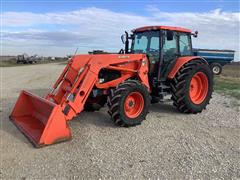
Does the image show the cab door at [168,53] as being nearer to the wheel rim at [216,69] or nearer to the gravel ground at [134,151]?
the gravel ground at [134,151]

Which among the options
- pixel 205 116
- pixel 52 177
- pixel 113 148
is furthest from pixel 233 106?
pixel 52 177

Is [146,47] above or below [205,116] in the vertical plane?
above

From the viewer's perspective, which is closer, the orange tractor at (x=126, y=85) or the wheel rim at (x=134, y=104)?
the orange tractor at (x=126, y=85)

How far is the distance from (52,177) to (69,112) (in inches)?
77.4

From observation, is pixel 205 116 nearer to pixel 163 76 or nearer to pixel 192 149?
pixel 163 76

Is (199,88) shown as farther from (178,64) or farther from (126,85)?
(126,85)

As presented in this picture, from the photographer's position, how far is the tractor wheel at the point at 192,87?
829cm

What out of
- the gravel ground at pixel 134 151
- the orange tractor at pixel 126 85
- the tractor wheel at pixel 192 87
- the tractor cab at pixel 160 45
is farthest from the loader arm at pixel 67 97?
the tractor wheel at pixel 192 87

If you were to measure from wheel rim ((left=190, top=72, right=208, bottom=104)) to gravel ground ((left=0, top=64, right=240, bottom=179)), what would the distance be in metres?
0.98

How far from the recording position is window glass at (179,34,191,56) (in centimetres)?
906

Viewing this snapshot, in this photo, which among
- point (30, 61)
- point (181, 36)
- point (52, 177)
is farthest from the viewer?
point (30, 61)

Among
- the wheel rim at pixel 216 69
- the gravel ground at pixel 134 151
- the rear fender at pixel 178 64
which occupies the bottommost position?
the wheel rim at pixel 216 69

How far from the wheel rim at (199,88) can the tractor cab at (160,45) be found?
0.78 metres

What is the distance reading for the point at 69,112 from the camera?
6.46 metres
